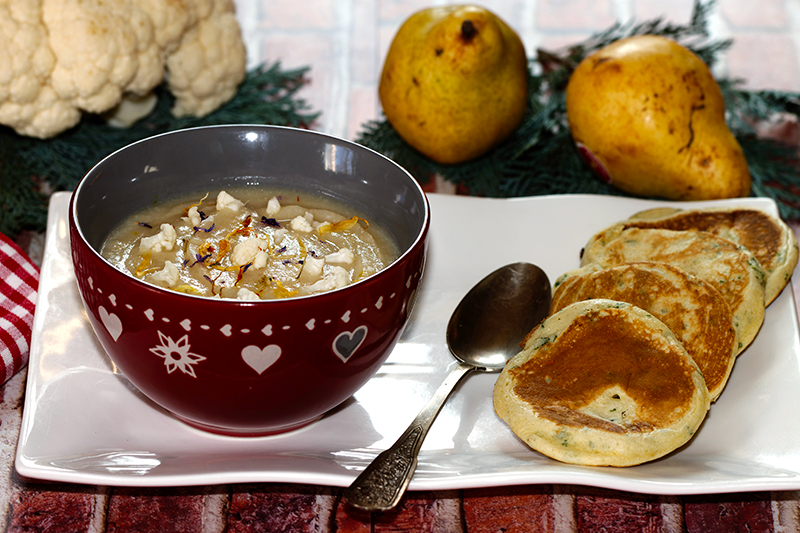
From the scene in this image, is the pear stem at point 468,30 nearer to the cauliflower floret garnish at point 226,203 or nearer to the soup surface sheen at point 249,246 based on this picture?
the soup surface sheen at point 249,246

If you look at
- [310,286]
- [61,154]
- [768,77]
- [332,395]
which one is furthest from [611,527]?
[768,77]

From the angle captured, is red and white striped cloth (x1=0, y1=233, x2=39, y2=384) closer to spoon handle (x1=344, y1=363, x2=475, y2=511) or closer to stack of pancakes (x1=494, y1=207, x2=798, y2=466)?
spoon handle (x1=344, y1=363, x2=475, y2=511)

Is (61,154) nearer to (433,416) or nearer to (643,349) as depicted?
(433,416)

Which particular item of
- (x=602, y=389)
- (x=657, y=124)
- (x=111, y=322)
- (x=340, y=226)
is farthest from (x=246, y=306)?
(x=657, y=124)

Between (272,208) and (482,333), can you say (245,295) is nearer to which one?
(272,208)

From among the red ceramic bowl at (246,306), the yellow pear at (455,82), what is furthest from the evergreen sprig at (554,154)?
the red ceramic bowl at (246,306)

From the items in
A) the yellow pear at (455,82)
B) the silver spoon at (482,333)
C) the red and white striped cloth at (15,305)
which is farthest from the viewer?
the yellow pear at (455,82)

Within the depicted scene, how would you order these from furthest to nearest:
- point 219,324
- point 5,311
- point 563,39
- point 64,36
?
1. point 563,39
2. point 64,36
3. point 5,311
4. point 219,324
